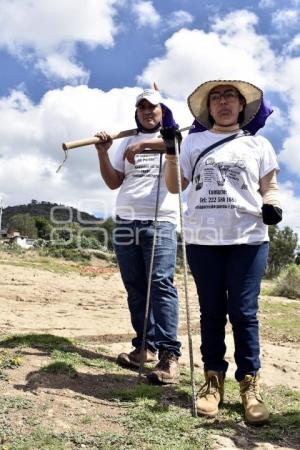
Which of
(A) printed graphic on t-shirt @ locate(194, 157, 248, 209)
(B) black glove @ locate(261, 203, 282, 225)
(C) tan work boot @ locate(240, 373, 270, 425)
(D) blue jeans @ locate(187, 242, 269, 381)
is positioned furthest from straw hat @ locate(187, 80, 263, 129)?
(C) tan work boot @ locate(240, 373, 270, 425)

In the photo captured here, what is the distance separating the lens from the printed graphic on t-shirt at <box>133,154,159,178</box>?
4297 millimetres

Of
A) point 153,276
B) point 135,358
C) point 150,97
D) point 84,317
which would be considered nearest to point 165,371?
point 135,358

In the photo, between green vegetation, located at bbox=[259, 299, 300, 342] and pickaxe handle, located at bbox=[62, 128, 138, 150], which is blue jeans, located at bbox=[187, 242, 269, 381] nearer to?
pickaxe handle, located at bbox=[62, 128, 138, 150]

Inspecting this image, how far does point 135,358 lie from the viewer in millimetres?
4406

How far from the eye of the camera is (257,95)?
3463 millimetres

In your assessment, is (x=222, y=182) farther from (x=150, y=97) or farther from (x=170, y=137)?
(x=150, y=97)

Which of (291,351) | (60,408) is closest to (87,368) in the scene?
(60,408)

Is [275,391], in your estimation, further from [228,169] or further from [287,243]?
[287,243]

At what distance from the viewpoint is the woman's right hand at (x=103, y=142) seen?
4.03 metres

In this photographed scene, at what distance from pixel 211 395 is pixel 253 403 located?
27 cm

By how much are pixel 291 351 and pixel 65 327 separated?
270 centimetres

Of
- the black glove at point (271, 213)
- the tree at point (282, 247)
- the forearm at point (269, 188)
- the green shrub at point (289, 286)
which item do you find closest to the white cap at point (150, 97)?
the forearm at point (269, 188)

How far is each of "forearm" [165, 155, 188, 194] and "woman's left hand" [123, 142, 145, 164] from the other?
0.64m

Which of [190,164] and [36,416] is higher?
[190,164]
